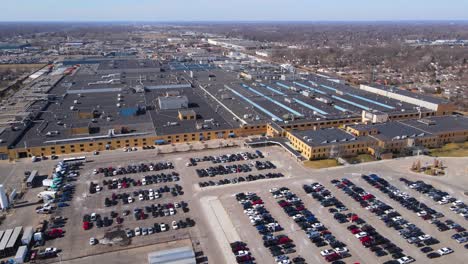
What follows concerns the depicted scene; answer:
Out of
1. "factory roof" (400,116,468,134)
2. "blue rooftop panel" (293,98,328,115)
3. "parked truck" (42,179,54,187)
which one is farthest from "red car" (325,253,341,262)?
"blue rooftop panel" (293,98,328,115)

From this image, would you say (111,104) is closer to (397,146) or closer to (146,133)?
(146,133)

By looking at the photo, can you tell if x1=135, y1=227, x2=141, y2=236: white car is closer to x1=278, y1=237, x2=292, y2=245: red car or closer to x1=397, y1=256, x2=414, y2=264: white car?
x1=278, y1=237, x2=292, y2=245: red car

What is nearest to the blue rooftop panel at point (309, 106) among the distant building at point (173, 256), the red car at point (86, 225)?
the distant building at point (173, 256)

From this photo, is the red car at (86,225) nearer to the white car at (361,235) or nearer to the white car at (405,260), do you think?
the white car at (361,235)

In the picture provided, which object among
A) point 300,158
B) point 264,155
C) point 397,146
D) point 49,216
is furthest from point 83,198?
point 397,146

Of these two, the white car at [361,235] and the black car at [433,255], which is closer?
the black car at [433,255]
